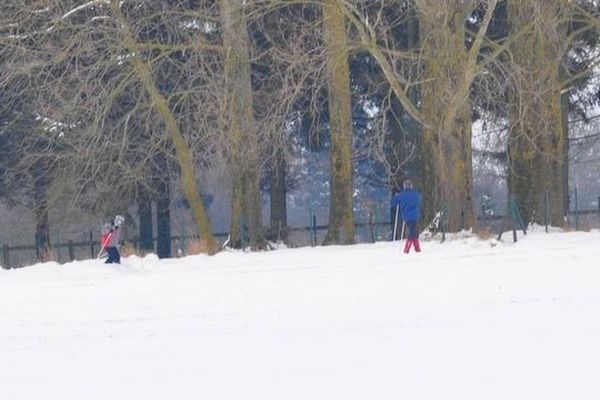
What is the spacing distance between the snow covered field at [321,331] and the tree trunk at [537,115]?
5.68 metres

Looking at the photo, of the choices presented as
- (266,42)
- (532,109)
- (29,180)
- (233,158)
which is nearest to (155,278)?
(233,158)

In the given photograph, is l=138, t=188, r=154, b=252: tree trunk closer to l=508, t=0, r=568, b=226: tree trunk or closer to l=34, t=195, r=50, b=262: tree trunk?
l=34, t=195, r=50, b=262: tree trunk

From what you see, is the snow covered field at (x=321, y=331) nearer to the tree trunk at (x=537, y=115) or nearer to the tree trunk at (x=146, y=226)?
the tree trunk at (x=537, y=115)

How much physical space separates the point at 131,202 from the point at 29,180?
314 cm

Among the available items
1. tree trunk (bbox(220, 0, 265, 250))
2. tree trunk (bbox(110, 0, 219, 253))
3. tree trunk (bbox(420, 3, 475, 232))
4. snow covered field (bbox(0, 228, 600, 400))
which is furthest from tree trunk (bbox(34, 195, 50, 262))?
snow covered field (bbox(0, 228, 600, 400))

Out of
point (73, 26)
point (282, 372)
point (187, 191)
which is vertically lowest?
point (282, 372)

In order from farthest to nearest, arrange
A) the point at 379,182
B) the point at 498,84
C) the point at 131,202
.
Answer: the point at 379,182 → the point at 131,202 → the point at 498,84

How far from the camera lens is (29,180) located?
37.3m

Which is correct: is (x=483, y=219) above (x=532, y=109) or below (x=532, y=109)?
below

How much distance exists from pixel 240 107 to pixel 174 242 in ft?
61.1

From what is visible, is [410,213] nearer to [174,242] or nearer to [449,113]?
[449,113]

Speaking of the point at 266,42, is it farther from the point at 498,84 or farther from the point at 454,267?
the point at 454,267

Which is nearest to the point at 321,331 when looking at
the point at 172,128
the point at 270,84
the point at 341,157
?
the point at 341,157

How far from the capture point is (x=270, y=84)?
30406 mm
